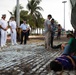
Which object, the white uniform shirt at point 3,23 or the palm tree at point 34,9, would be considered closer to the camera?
the white uniform shirt at point 3,23

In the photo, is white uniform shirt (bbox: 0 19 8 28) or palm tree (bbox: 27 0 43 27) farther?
palm tree (bbox: 27 0 43 27)

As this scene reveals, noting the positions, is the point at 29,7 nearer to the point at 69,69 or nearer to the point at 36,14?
the point at 36,14

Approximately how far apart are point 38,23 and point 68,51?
51338 mm

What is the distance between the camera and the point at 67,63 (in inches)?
284

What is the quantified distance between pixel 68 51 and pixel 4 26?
9149 millimetres

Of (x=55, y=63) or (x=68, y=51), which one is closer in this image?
(x=55, y=63)

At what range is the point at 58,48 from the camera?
15516 mm

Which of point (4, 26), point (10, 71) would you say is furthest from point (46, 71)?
point (4, 26)

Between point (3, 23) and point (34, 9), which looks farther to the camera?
point (34, 9)

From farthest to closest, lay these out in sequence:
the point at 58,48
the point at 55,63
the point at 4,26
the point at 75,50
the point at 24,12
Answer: the point at 24,12
the point at 4,26
the point at 58,48
the point at 75,50
the point at 55,63

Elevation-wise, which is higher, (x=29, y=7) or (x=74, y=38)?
(x=29, y=7)

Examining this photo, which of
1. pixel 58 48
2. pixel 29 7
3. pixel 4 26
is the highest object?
pixel 29 7

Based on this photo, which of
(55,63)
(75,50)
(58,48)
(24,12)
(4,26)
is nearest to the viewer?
(55,63)

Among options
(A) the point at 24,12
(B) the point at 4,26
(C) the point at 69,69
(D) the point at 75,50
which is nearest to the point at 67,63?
(C) the point at 69,69
